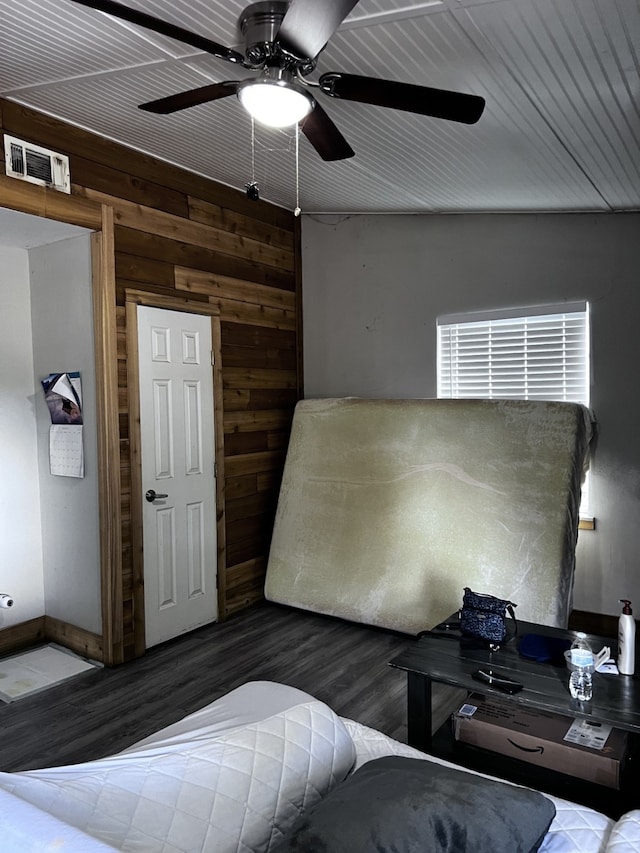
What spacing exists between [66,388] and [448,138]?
8.03 feet

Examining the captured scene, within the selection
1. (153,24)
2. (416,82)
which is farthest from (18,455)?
(416,82)

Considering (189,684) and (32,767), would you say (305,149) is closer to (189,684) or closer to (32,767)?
(189,684)

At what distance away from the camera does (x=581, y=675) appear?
2.00m

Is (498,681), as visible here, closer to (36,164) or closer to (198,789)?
(198,789)

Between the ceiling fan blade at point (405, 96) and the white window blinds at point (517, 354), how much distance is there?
210 centimetres

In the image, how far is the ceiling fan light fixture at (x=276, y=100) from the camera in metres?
1.86

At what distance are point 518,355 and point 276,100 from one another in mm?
2541

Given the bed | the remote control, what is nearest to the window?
the remote control

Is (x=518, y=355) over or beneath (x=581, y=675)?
over

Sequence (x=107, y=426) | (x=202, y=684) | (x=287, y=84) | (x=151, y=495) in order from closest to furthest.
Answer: (x=287, y=84) < (x=202, y=684) < (x=107, y=426) < (x=151, y=495)

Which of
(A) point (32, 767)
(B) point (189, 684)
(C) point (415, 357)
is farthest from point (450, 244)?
(A) point (32, 767)

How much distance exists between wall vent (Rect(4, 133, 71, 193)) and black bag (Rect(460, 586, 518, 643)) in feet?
9.18

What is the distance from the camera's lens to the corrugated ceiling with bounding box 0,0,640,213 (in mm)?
1871

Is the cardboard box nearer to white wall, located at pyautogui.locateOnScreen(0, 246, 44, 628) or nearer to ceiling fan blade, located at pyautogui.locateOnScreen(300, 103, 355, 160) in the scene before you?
ceiling fan blade, located at pyautogui.locateOnScreen(300, 103, 355, 160)
